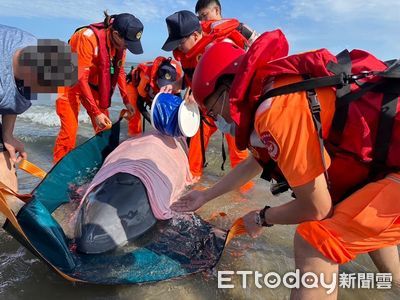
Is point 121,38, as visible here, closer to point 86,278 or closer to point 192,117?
point 192,117

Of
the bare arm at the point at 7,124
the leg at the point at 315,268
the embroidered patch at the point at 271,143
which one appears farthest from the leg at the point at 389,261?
the bare arm at the point at 7,124

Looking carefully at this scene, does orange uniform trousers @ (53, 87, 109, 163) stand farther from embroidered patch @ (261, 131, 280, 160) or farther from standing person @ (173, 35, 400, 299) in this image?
embroidered patch @ (261, 131, 280, 160)

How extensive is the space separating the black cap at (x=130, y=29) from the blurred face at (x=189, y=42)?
1.70ft

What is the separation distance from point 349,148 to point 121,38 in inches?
144

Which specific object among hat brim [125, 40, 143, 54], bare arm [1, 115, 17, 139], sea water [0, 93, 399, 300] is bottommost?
sea water [0, 93, 399, 300]

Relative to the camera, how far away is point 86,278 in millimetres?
2523

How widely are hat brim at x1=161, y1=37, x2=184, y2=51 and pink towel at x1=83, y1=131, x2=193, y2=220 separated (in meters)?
0.96

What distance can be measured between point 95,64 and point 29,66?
2.59m

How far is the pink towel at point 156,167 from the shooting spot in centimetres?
336

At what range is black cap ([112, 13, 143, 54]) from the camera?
467 centimetres

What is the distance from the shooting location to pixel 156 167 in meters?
3.66

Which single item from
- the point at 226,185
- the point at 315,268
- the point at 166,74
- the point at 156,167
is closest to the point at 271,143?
the point at 315,268

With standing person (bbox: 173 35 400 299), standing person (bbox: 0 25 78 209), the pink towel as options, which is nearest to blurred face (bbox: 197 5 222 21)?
the pink towel

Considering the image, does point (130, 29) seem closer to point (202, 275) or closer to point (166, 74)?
point (166, 74)
